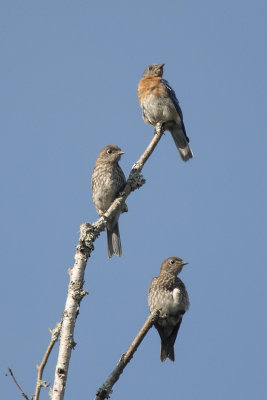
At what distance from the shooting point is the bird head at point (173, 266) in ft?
26.9

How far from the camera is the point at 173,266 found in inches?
325

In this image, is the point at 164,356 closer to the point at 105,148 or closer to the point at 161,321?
the point at 161,321

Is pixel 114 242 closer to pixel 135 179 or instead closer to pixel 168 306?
pixel 168 306

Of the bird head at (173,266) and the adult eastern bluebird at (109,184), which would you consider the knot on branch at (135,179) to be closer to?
the adult eastern bluebird at (109,184)

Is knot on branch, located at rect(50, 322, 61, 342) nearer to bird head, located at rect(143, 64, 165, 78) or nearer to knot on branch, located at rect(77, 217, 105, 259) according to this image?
knot on branch, located at rect(77, 217, 105, 259)

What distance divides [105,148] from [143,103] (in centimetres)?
151

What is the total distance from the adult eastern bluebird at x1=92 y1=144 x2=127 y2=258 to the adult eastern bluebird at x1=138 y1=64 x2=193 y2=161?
1334 mm

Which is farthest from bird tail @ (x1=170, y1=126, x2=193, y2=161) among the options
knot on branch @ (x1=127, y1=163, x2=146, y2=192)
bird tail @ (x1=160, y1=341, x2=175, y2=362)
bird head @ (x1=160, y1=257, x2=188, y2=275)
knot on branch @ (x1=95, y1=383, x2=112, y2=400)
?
knot on branch @ (x1=95, y1=383, x2=112, y2=400)

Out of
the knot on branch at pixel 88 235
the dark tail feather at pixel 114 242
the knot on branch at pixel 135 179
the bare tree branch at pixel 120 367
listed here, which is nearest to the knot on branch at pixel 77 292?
the knot on branch at pixel 88 235

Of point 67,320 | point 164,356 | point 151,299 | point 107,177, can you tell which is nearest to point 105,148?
point 107,177

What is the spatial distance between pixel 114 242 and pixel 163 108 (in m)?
2.58

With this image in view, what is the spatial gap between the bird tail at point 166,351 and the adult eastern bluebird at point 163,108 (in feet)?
12.9

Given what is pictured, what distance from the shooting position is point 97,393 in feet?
13.8

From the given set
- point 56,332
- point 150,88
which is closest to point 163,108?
point 150,88
